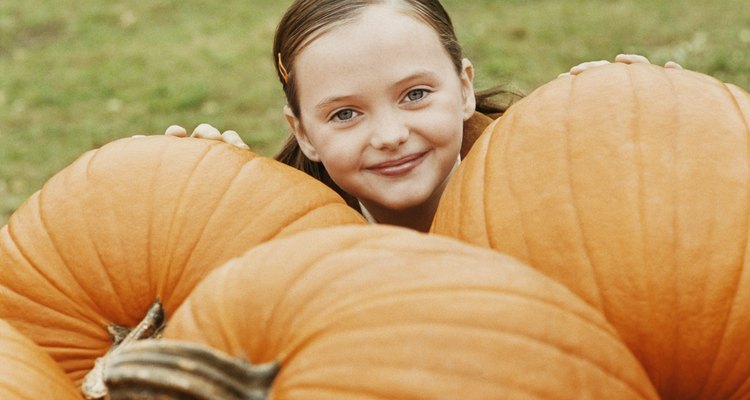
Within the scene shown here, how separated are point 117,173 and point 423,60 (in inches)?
36.3

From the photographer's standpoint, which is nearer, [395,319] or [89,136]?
[395,319]

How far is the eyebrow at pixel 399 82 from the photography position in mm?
2635

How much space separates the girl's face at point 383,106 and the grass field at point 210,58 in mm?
2809

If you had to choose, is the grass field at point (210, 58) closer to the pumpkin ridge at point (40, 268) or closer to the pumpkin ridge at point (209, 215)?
the pumpkin ridge at point (40, 268)

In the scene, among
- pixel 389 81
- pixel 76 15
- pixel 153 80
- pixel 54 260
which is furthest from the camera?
pixel 76 15

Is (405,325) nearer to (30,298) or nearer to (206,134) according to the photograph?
(30,298)

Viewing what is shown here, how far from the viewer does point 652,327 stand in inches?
70.0

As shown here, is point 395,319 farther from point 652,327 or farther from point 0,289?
point 0,289

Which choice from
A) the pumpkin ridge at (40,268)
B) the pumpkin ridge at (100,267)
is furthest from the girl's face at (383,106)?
the pumpkin ridge at (40,268)

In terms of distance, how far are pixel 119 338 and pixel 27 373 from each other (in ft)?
0.95

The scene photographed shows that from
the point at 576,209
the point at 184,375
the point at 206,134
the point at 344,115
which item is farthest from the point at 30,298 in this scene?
A: the point at 576,209

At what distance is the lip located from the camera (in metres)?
2.74

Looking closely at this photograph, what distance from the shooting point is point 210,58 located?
769 cm

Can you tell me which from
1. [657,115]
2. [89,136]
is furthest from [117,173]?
[89,136]
